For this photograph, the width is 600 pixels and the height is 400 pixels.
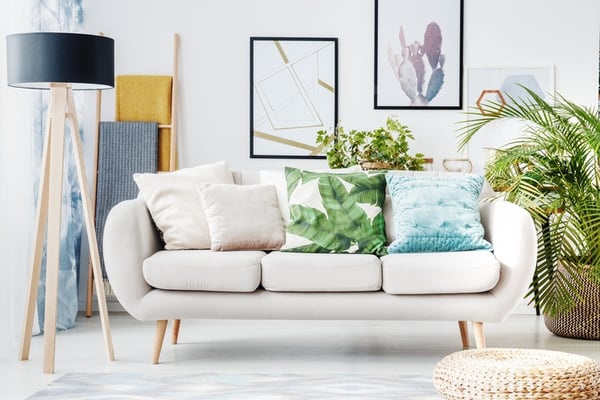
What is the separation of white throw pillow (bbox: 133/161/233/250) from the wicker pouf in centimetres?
159

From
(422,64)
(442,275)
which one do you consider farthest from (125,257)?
(422,64)

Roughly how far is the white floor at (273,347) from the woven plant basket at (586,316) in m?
0.05

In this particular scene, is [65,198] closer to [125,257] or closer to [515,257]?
[125,257]

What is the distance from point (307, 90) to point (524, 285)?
7.29 feet

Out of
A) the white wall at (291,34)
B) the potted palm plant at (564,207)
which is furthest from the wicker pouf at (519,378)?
the white wall at (291,34)

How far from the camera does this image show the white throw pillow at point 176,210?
370 centimetres

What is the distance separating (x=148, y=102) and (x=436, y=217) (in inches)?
88.4

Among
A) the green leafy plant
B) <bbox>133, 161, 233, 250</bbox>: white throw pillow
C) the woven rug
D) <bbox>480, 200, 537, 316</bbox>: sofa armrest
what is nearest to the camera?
the woven rug

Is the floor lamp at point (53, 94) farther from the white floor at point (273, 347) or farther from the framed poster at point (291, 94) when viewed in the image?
the framed poster at point (291, 94)

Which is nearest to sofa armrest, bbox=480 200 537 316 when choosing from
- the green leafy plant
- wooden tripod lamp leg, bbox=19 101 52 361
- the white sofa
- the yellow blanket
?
the white sofa

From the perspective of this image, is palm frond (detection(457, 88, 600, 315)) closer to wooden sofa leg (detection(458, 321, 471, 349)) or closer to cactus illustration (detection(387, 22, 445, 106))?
wooden sofa leg (detection(458, 321, 471, 349))

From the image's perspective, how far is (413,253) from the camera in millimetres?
3580

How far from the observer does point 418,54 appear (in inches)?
198

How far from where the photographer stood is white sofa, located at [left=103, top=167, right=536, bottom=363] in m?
3.35
